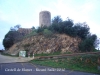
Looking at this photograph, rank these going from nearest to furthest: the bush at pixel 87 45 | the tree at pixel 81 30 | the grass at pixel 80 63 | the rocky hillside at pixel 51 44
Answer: the grass at pixel 80 63, the bush at pixel 87 45, the rocky hillside at pixel 51 44, the tree at pixel 81 30

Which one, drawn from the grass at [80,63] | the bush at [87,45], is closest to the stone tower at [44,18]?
the bush at [87,45]

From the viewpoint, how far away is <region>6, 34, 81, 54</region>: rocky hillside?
25244 mm

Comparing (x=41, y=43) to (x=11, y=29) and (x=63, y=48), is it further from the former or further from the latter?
(x=11, y=29)

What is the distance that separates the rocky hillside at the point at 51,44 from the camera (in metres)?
25.2

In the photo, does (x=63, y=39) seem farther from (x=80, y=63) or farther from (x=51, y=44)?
(x=80, y=63)

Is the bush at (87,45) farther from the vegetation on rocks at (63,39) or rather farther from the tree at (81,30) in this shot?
the tree at (81,30)

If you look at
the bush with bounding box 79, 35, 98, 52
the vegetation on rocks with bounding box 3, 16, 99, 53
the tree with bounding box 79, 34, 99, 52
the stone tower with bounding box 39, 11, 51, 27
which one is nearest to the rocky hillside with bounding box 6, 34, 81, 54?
the vegetation on rocks with bounding box 3, 16, 99, 53

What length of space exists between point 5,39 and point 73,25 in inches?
670

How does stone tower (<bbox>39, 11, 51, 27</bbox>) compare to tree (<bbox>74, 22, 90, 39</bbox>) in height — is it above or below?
above

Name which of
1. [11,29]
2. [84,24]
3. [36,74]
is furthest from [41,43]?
[36,74]

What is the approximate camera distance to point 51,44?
2666 centimetres

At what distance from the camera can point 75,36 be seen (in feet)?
90.3

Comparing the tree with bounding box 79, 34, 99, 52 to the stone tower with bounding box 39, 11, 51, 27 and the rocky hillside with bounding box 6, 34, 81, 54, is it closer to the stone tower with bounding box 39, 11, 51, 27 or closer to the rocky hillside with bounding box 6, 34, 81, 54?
the rocky hillside with bounding box 6, 34, 81, 54

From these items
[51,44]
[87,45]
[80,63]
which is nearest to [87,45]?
[87,45]
